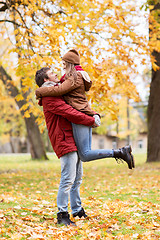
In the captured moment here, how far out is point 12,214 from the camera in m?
4.39

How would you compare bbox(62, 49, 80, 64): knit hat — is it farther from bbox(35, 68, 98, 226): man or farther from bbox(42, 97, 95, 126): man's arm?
bbox(42, 97, 95, 126): man's arm

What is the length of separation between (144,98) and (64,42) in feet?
118

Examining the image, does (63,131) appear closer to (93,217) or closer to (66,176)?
(66,176)

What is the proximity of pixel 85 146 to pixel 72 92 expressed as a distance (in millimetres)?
666

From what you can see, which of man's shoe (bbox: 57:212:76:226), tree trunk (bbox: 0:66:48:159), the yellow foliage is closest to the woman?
man's shoe (bbox: 57:212:76:226)

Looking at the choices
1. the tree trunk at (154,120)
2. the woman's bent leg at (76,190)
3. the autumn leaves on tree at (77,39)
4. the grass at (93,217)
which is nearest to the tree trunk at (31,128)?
the tree trunk at (154,120)

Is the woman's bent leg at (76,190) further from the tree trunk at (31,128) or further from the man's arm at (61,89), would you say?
the tree trunk at (31,128)

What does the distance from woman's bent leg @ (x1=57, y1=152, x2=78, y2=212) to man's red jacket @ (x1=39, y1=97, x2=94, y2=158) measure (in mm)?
91

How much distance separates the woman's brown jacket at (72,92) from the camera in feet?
12.6

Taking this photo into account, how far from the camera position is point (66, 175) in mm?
3965

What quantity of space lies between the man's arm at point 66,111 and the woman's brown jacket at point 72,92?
78mm

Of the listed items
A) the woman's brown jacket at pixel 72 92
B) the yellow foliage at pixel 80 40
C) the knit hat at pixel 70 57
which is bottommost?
the woman's brown jacket at pixel 72 92

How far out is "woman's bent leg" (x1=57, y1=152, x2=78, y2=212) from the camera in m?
3.93

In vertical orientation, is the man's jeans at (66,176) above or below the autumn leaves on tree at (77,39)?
below
